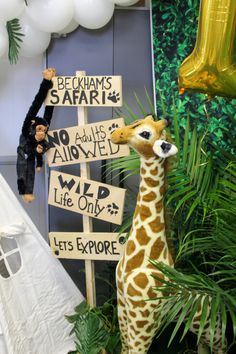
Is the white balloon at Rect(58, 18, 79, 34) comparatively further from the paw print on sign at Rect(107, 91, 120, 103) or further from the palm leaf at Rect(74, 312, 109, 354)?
the palm leaf at Rect(74, 312, 109, 354)

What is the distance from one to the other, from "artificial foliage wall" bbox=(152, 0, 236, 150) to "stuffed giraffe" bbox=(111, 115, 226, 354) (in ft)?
1.76

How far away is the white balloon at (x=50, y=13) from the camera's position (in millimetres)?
1824

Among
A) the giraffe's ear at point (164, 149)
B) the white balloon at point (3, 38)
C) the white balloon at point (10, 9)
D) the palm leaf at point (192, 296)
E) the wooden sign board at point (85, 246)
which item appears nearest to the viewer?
the palm leaf at point (192, 296)

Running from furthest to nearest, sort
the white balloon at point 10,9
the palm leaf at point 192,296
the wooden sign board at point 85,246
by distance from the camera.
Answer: the wooden sign board at point 85,246
the white balloon at point 10,9
the palm leaf at point 192,296

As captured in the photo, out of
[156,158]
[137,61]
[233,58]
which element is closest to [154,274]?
[156,158]

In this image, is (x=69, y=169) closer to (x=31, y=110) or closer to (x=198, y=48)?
(x=31, y=110)

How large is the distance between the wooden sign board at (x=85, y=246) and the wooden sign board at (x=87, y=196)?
90 mm

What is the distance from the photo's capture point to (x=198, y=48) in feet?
4.91

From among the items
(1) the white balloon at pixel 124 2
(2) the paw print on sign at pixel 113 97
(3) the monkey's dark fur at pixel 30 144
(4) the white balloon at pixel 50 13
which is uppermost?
(1) the white balloon at pixel 124 2

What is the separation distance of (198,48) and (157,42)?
2.04 feet

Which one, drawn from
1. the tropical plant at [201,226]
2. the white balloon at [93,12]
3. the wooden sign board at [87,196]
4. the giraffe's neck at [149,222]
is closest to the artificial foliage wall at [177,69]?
the tropical plant at [201,226]

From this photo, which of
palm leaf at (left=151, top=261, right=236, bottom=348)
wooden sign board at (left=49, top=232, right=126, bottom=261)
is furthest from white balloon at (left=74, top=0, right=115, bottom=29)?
palm leaf at (left=151, top=261, right=236, bottom=348)

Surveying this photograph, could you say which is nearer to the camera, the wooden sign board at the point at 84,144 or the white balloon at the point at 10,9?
the white balloon at the point at 10,9

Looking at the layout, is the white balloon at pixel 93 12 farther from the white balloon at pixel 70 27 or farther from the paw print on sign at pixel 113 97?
the paw print on sign at pixel 113 97
